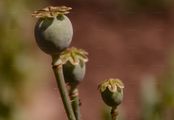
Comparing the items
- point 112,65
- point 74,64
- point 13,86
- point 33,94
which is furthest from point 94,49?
point 74,64

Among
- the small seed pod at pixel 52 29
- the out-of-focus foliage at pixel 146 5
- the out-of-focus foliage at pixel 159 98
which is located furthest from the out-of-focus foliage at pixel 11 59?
the out-of-focus foliage at pixel 146 5

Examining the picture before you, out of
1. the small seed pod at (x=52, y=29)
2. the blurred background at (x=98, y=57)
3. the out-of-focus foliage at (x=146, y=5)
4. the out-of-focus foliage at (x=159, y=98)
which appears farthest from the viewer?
the out-of-focus foliage at (x=146, y=5)

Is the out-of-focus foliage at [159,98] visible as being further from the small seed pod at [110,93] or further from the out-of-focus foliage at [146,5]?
the out-of-focus foliage at [146,5]

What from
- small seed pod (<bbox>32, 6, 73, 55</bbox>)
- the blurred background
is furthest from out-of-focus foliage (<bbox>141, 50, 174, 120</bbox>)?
small seed pod (<bbox>32, 6, 73, 55</bbox>)

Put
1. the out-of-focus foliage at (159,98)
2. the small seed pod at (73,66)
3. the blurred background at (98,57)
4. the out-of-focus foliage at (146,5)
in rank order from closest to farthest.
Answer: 1. the small seed pod at (73,66)
2. the out-of-focus foliage at (159,98)
3. the blurred background at (98,57)
4. the out-of-focus foliage at (146,5)

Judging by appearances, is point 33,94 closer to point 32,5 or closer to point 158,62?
point 32,5

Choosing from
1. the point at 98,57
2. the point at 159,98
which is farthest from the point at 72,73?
the point at 98,57
